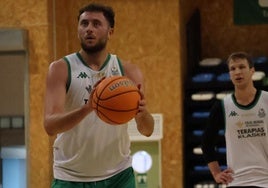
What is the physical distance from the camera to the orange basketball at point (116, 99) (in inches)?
117

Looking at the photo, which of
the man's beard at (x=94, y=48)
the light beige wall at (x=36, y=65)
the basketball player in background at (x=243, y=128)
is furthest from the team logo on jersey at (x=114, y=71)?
the light beige wall at (x=36, y=65)

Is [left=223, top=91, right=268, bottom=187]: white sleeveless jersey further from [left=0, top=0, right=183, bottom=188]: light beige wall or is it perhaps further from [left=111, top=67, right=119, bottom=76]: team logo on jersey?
[left=0, top=0, right=183, bottom=188]: light beige wall

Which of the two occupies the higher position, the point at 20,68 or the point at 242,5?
the point at 242,5

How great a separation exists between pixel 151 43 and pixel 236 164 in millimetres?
3154

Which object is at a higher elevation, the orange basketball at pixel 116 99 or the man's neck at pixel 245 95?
the man's neck at pixel 245 95

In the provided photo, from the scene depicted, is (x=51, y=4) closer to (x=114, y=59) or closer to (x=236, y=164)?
(x=236, y=164)

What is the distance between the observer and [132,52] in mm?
7418

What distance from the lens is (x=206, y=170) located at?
24.3 feet

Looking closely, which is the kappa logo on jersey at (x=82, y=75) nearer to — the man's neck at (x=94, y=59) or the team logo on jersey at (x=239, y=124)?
the man's neck at (x=94, y=59)

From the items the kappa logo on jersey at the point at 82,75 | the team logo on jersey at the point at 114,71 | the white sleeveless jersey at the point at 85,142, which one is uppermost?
the team logo on jersey at the point at 114,71

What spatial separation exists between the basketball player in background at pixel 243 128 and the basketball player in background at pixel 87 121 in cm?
139

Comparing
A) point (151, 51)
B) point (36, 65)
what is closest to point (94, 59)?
point (36, 65)

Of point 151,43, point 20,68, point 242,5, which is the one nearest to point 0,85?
point 20,68

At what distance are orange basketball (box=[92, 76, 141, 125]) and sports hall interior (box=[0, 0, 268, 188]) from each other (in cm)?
410
